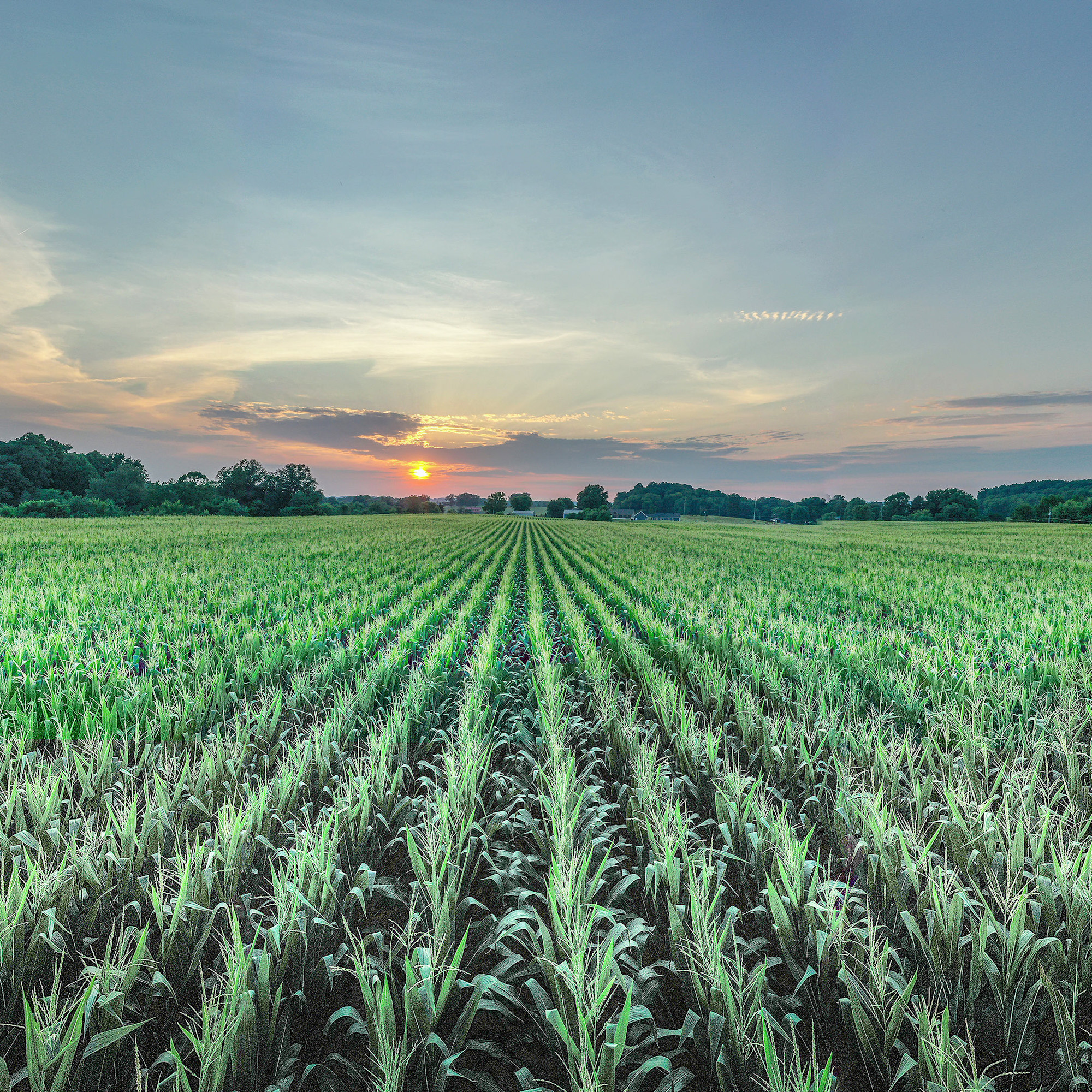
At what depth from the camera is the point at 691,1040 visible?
7.69 ft

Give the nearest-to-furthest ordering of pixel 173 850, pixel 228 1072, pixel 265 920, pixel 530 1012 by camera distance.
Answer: pixel 228 1072 < pixel 530 1012 < pixel 265 920 < pixel 173 850

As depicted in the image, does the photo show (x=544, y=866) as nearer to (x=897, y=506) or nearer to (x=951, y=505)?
(x=951, y=505)

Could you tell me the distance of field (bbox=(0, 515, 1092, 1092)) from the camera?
83.8 inches

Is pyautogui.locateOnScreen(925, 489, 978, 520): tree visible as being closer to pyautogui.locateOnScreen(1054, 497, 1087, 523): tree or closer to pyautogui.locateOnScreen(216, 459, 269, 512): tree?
pyautogui.locateOnScreen(1054, 497, 1087, 523): tree

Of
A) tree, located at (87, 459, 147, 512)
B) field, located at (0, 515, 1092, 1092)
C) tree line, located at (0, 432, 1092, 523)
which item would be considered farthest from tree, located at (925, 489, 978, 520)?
tree, located at (87, 459, 147, 512)

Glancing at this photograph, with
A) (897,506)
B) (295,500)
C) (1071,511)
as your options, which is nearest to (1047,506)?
(1071,511)

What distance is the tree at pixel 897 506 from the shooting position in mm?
132750

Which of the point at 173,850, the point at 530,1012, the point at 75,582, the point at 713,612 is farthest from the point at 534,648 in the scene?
the point at 75,582

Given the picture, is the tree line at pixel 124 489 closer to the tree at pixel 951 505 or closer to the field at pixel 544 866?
the field at pixel 544 866

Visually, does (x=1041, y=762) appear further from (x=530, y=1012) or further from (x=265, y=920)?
(x=265, y=920)

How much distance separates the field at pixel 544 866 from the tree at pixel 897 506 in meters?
149

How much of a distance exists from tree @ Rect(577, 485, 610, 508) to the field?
168348 millimetres

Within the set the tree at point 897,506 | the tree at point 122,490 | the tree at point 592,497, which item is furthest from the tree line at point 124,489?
the tree at point 897,506

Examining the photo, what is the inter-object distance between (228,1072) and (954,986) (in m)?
3.20
